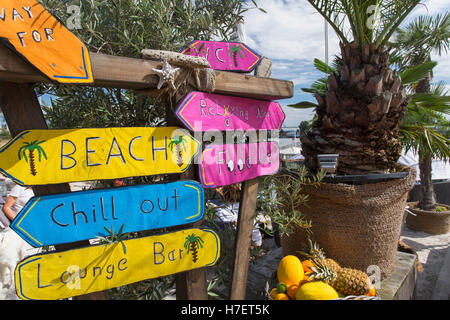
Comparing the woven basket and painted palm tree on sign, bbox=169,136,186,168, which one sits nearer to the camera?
painted palm tree on sign, bbox=169,136,186,168

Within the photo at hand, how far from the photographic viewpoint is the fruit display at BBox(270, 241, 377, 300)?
1.51 m

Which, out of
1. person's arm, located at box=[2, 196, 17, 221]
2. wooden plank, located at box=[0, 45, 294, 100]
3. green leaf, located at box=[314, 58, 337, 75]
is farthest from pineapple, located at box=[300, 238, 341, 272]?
person's arm, located at box=[2, 196, 17, 221]

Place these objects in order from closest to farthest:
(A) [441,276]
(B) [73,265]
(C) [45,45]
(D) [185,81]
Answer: (C) [45,45] < (B) [73,265] < (D) [185,81] < (A) [441,276]

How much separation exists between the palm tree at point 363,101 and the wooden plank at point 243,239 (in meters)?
0.82

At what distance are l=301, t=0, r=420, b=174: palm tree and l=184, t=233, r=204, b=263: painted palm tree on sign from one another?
1.24 metres

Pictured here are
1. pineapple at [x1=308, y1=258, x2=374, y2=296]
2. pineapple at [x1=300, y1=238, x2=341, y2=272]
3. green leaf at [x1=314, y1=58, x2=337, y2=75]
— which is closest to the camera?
pineapple at [x1=308, y1=258, x2=374, y2=296]

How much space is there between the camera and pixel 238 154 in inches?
57.7

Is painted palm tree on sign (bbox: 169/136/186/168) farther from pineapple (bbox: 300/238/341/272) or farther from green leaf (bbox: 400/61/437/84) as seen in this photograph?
green leaf (bbox: 400/61/437/84)

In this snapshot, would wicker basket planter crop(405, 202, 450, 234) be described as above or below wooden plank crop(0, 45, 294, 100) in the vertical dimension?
below

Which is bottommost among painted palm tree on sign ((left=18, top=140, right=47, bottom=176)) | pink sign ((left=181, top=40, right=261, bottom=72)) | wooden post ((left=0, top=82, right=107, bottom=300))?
painted palm tree on sign ((left=18, top=140, right=47, bottom=176))

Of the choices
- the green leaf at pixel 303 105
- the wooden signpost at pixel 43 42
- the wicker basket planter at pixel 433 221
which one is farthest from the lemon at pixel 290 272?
the wicker basket planter at pixel 433 221
